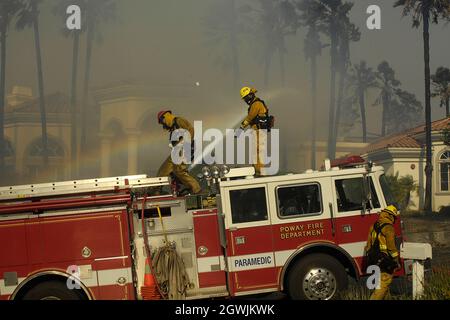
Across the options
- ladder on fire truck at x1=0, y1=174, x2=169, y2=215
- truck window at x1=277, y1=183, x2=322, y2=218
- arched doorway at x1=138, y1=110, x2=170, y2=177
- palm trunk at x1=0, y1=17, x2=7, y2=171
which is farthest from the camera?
palm trunk at x1=0, y1=17, x2=7, y2=171

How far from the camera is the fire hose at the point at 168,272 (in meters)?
9.03

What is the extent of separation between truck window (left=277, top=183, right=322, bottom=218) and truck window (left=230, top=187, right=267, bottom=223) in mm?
279

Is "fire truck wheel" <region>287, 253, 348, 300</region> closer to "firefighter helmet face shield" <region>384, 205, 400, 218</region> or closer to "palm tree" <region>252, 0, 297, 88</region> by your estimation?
"firefighter helmet face shield" <region>384, 205, 400, 218</region>

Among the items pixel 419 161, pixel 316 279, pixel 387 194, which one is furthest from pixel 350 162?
pixel 419 161

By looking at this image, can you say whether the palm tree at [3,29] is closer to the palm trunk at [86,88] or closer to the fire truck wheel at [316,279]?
the palm trunk at [86,88]

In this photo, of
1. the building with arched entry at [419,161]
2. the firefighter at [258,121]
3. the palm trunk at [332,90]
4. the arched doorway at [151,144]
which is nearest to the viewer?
the firefighter at [258,121]

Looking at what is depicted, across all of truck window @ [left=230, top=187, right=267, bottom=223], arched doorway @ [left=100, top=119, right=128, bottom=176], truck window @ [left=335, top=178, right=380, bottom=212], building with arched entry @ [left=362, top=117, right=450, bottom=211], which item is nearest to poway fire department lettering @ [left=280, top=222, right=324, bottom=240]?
truck window @ [left=230, top=187, right=267, bottom=223]

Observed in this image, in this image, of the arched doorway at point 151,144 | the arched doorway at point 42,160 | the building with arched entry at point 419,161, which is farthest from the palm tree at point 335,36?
the arched doorway at point 42,160

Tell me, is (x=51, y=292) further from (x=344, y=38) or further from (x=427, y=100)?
(x=344, y=38)

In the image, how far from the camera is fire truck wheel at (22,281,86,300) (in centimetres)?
875

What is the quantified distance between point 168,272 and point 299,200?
2419 mm

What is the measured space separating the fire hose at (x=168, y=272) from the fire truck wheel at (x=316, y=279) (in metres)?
1.70

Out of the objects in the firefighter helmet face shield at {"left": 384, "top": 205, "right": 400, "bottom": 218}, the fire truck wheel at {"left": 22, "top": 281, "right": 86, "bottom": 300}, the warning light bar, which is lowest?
the fire truck wheel at {"left": 22, "top": 281, "right": 86, "bottom": 300}
